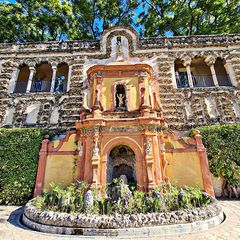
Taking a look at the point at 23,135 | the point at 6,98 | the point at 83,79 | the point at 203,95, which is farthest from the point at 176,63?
the point at 6,98

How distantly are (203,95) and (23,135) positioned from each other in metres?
13.3

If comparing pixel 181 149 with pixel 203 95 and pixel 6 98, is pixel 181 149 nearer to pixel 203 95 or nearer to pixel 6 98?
pixel 203 95

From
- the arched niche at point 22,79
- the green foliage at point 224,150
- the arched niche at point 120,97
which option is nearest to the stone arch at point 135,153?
the arched niche at point 120,97

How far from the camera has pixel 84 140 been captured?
10.2 m


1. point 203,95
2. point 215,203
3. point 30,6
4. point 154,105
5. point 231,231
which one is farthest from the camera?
point 30,6

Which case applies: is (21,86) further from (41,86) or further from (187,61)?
(187,61)

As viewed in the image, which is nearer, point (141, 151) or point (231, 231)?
point (231, 231)

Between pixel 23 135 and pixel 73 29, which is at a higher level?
pixel 73 29

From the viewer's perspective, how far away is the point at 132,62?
15.7 metres

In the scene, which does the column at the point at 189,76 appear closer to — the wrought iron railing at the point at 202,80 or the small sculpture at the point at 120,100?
the wrought iron railing at the point at 202,80

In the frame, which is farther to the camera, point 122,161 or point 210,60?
point 210,60

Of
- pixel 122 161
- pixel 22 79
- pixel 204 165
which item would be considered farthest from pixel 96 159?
pixel 22 79

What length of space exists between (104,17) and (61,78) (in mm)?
10194

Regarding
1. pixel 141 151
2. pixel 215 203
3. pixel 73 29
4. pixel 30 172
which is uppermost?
pixel 73 29
